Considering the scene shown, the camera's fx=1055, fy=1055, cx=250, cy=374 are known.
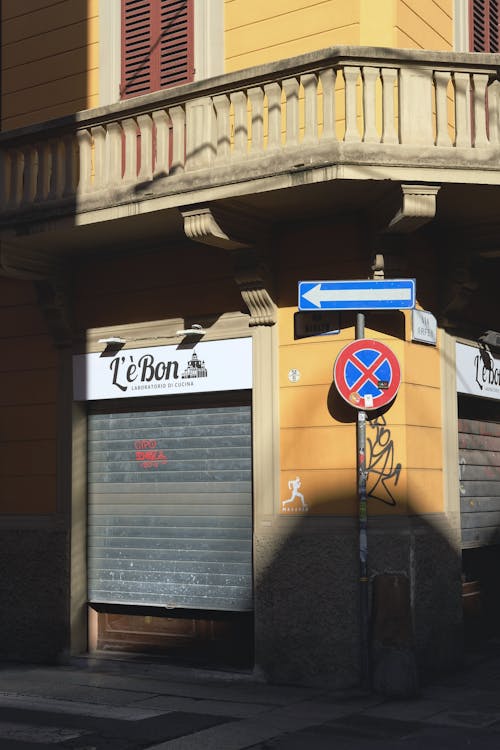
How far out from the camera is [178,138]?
10.4m

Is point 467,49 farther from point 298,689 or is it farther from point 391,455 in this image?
point 298,689

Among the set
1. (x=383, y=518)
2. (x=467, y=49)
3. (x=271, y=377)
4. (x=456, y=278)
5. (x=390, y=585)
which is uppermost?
(x=467, y=49)

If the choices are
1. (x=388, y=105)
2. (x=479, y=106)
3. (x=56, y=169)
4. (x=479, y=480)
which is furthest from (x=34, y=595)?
(x=479, y=106)

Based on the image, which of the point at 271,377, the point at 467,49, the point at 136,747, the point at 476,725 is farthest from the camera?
the point at 467,49

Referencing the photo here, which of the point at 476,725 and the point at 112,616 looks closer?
the point at 476,725

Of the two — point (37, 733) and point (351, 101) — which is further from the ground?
point (351, 101)

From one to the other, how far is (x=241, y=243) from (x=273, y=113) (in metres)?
1.30

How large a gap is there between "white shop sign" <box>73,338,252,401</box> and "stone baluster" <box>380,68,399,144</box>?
2.57 metres

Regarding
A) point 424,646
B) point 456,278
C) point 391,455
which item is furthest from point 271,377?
point 424,646

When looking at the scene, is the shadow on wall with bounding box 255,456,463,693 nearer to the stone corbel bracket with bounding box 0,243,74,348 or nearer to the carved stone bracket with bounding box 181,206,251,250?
the carved stone bracket with bounding box 181,206,251,250

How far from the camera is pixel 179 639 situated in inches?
449

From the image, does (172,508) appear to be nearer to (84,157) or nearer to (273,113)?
(84,157)

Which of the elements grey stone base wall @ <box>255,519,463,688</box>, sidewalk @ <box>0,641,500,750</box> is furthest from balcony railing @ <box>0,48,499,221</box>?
sidewalk @ <box>0,641,500,750</box>

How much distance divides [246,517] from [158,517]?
1170 millimetres
